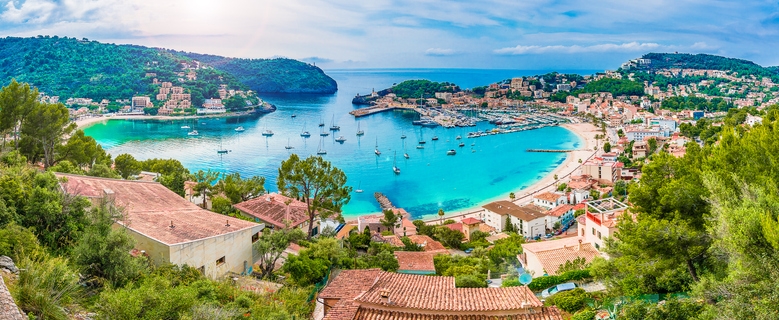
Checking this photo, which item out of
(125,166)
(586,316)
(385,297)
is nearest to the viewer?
(385,297)

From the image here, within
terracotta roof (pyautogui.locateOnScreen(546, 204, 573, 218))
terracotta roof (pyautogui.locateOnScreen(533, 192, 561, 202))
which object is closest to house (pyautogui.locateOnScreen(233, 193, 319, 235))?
terracotta roof (pyautogui.locateOnScreen(546, 204, 573, 218))

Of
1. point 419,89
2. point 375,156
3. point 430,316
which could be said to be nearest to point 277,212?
point 430,316

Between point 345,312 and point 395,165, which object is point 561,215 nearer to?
point 395,165

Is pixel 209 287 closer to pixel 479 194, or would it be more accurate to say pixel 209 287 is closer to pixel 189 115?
pixel 479 194

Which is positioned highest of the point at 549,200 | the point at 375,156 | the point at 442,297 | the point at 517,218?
the point at 442,297

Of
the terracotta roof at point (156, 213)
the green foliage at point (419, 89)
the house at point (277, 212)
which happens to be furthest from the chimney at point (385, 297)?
the green foliage at point (419, 89)

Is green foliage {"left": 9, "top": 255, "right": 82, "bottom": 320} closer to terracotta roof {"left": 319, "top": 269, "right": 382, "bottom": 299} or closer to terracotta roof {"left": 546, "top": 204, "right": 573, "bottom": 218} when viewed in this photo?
terracotta roof {"left": 319, "top": 269, "right": 382, "bottom": 299}

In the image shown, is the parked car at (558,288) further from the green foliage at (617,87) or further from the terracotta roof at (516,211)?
the green foliage at (617,87)

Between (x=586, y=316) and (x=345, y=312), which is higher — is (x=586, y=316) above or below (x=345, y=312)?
below
